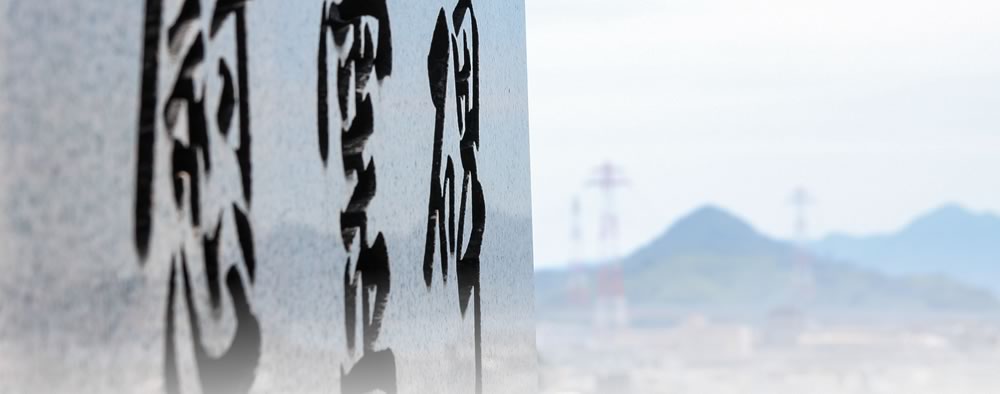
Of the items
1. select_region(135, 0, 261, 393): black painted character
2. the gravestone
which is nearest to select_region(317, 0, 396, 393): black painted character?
the gravestone

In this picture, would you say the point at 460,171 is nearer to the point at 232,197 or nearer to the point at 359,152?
the point at 359,152

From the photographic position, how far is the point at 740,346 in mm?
13180

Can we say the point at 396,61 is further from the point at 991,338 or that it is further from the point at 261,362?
the point at 991,338

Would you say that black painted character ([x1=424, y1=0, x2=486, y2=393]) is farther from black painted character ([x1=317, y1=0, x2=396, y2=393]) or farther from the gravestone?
black painted character ([x1=317, y1=0, x2=396, y2=393])

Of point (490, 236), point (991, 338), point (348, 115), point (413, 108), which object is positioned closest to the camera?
point (348, 115)

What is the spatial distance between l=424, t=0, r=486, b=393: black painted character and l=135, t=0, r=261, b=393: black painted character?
0.31 meters

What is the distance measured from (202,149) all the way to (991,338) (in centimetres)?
1365

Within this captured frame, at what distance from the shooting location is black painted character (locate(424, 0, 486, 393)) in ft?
2.86

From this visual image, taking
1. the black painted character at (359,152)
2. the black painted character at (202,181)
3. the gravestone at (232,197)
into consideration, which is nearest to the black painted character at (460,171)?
the gravestone at (232,197)

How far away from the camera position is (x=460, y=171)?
944 mm

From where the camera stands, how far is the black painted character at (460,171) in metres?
0.87

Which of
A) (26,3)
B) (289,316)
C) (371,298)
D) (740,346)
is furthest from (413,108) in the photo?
(740,346)

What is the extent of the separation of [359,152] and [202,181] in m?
0.20

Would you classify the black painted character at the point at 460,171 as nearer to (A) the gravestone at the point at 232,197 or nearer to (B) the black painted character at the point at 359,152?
(A) the gravestone at the point at 232,197
